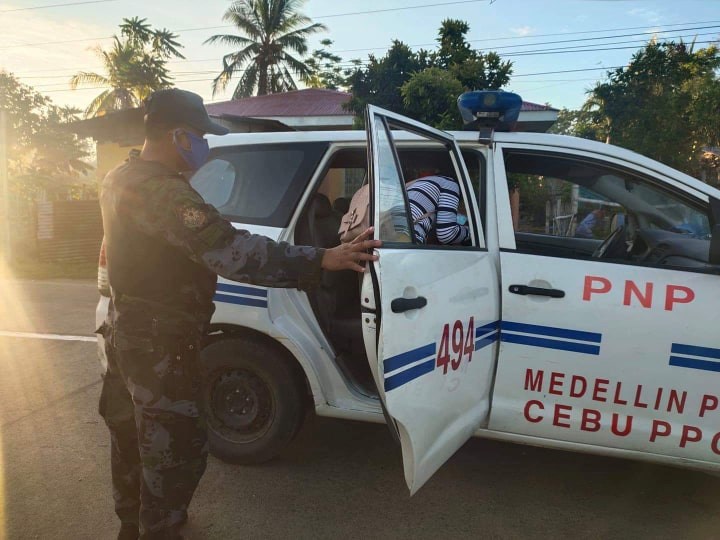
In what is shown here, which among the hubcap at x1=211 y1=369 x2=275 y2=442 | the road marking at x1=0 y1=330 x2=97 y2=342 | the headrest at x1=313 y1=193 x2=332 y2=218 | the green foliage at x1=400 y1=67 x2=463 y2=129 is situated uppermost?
the green foliage at x1=400 y1=67 x2=463 y2=129

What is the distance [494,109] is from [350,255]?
1.33m

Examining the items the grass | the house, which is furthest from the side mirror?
the grass

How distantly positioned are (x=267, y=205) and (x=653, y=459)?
87.7 inches

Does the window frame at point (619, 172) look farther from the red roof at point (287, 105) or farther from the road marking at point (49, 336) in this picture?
the red roof at point (287, 105)

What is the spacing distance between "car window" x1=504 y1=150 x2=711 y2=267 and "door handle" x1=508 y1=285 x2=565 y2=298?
0.64ft

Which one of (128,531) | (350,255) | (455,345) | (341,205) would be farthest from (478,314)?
(128,531)

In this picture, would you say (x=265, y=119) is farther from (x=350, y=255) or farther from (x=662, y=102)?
(x=350, y=255)

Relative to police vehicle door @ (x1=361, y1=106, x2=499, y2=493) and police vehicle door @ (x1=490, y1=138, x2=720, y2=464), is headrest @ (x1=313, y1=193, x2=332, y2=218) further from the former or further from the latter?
police vehicle door @ (x1=490, y1=138, x2=720, y2=464)

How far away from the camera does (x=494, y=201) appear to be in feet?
8.88

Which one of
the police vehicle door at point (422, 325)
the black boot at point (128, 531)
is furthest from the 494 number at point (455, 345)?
the black boot at point (128, 531)

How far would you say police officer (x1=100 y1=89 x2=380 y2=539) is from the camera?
192 centimetres

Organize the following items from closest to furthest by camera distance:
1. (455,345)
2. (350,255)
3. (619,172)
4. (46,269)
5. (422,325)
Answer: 1. (350,255)
2. (422,325)
3. (455,345)
4. (619,172)
5. (46,269)

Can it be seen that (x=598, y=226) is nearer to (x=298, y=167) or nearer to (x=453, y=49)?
(x=298, y=167)

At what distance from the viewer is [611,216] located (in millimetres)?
3311
